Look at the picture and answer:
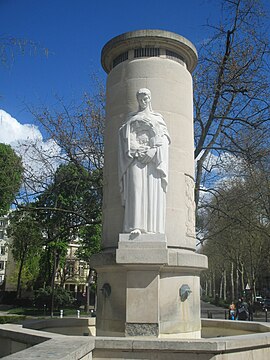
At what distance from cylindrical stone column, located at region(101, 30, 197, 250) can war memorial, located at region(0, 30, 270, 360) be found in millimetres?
25

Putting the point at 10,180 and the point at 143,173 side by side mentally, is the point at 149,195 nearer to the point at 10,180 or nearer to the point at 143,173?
the point at 143,173

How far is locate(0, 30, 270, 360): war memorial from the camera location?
6.96 m

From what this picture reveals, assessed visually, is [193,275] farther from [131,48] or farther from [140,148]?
[131,48]

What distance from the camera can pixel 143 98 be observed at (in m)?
9.71

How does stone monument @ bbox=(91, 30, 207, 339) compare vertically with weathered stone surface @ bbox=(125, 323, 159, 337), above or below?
above

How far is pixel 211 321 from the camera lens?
12.3m

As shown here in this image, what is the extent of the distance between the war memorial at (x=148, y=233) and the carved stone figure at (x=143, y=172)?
0.02 meters

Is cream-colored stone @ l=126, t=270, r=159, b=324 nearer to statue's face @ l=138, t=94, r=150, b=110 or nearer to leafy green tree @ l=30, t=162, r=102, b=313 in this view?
statue's face @ l=138, t=94, r=150, b=110

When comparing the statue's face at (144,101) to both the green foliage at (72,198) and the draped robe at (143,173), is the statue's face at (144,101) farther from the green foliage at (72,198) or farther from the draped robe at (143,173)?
the green foliage at (72,198)

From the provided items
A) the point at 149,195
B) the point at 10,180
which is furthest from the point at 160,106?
the point at 10,180

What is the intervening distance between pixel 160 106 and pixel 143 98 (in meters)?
0.71

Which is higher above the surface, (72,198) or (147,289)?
(72,198)

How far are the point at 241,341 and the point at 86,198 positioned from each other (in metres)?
16.7

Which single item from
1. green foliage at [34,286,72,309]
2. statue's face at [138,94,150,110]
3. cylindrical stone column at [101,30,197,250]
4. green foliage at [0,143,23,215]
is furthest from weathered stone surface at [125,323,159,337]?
green foliage at [34,286,72,309]
